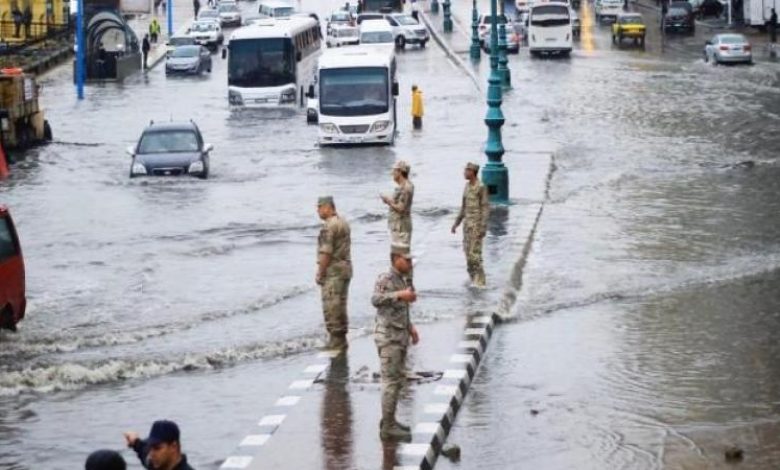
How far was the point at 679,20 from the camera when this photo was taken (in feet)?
299

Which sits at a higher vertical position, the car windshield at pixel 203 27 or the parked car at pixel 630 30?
the car windshield at pixel 203 27

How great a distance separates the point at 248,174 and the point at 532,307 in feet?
65.4

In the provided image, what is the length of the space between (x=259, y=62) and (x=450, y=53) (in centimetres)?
2227

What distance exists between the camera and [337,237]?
20391mm

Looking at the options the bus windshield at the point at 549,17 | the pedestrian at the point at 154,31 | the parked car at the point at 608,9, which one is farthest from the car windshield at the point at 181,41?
the parked car at the point at 608,9

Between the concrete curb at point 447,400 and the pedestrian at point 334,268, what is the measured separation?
51.2 inches

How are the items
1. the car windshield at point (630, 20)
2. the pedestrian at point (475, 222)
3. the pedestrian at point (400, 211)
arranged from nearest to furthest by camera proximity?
the pedestrian at point (400, 211) → the pedestrian at point (475, 222) → the car windshield at point (630, 20)

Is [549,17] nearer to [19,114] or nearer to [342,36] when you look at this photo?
[342,36]

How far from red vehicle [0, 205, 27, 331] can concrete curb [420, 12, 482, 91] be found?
4100 centimetres

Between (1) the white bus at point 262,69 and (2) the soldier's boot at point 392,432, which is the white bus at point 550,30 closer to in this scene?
(1) the white bus at point 262,69

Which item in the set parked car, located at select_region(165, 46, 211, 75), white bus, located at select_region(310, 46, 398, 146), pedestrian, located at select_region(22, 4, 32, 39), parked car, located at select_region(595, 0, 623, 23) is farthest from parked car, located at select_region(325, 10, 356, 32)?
white bus, located at select_region(310, 46, 398, 146)

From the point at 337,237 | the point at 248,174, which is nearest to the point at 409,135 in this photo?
the point at 248,174

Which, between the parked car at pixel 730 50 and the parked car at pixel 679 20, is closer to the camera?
the parked car at pixel 730 50

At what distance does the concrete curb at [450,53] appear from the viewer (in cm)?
6844
